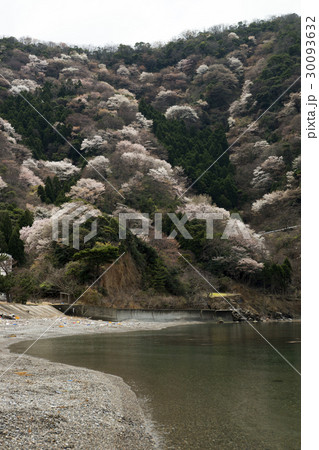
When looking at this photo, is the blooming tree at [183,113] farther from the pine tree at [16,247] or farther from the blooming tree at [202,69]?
the pine tree at [16,247]

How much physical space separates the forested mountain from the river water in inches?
Answer: 442

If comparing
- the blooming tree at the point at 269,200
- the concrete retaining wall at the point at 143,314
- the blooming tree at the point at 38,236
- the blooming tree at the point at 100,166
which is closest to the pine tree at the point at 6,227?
the blooming tree at the point at 38,236

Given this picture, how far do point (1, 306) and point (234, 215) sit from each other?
92.6 feet

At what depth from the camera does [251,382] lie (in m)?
7.30

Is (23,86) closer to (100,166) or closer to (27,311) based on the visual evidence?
(100,166)

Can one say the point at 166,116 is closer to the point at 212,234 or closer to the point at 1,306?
the point at 212,234

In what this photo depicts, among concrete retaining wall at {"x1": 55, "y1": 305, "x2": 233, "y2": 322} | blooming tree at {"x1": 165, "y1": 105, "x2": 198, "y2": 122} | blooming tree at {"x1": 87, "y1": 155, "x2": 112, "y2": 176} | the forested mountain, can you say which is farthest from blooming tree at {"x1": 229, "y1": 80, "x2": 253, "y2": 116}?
concrete retaining wall at {"x1": 55, "y1": 305, "x2": 233, "y2": 322}

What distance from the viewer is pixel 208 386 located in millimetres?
6895

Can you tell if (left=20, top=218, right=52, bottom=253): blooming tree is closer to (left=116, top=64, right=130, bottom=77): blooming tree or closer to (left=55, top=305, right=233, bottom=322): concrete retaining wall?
(left=55, top=305, right=233, bottom=322): concrete retaining wall

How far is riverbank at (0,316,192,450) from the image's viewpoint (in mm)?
3908

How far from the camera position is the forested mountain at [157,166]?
28.3 meters
